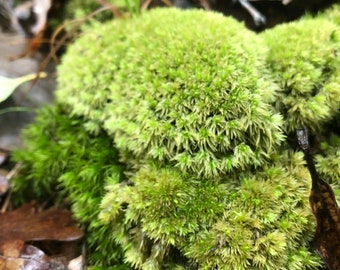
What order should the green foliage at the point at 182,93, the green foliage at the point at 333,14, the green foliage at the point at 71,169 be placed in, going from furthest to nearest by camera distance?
the green foliage at the point at 333,14 < the green foliage at the point at 71,169 < the green foliage at the point at 182,93

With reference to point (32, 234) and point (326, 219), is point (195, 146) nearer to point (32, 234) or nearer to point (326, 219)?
point (326, 219)

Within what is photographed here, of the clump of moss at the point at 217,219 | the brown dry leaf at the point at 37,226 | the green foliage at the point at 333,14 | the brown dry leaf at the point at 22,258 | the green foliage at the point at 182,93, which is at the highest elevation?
the green foliage at the point at 333,14

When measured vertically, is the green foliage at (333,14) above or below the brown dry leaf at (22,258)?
above

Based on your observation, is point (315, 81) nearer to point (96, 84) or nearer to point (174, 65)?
point (174, 65)

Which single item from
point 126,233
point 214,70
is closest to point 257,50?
point 214,70

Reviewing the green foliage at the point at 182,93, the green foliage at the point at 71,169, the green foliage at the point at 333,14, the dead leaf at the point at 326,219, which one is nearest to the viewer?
the dead leaf at the point at 326,219

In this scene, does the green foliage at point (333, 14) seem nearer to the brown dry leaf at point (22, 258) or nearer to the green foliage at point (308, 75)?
the green foliage at point (308, 75)

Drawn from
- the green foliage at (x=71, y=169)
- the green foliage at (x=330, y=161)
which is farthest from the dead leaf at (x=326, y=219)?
the green foliage at (x=71, y=169)
